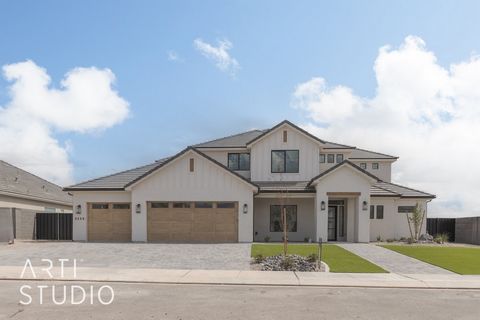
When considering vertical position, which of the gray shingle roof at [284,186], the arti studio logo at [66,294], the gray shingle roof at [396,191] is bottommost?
the arti studio logo at [66,294]

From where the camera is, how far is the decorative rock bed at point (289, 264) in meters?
13.1

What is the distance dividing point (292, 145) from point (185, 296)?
17821 millimetres

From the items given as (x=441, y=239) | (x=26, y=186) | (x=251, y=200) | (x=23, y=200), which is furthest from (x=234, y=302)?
(x=26, y=186)

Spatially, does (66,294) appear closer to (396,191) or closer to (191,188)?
(191,188)

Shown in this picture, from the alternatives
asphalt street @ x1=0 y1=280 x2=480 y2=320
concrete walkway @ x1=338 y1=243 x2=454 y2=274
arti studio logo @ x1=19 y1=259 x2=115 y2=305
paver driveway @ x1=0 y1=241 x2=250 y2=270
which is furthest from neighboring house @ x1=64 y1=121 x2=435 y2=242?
asphalt street @ x1=0 y1=280 x2=480 y2=320

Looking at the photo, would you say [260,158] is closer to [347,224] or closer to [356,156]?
[347,224]

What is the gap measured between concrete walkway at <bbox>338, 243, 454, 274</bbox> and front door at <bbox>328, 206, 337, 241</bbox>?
4.44 metres

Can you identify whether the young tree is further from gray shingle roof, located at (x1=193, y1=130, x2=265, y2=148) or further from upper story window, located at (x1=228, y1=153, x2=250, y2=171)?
gray shingle roof, located at (x1=193, y1=130, x2=265, y2=148)

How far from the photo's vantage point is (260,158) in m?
26.1

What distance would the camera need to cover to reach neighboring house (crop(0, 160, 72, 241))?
2278 centimetres

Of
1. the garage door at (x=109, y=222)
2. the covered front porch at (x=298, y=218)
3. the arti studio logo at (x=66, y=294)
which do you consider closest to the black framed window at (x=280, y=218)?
the covered front porch at (x=298, y=218)

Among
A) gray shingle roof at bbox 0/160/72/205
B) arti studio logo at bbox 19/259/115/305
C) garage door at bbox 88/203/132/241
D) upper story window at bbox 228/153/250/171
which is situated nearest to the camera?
arti studio logo at bbox 19/259/115/305

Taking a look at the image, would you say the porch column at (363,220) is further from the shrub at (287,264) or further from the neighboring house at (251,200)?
the shrub at (287,264)

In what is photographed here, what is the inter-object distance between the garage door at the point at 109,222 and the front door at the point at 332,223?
12.9 metres
